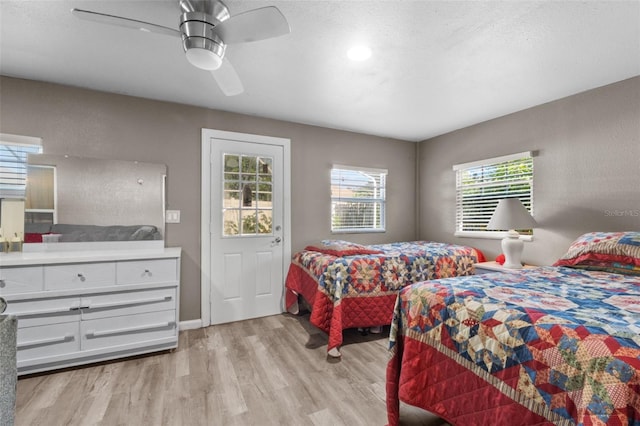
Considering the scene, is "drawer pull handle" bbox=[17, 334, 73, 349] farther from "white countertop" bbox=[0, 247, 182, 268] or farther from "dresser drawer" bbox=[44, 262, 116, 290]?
"white countertop" bbox=[0, 247, 182, 268]

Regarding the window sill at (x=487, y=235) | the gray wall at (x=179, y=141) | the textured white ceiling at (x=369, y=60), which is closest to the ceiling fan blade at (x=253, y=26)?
the textured white ceiling at (x=369, y=60)

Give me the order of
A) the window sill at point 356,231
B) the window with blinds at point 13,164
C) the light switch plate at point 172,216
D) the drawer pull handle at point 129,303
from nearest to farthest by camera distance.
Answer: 1. the drawer pull handle at point 129,303
2. the window with blinds at point 13,164
3. the light switch plate at point 172,216
4. the window sill at point 356,231

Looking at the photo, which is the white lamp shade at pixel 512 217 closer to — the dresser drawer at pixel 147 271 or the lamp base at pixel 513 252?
the lamp base at pixel 513 252

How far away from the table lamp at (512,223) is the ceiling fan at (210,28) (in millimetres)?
2627

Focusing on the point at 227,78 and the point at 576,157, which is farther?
the point at 576,157

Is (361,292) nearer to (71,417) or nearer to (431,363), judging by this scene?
(431,363)

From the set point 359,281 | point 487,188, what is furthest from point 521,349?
point 487,188

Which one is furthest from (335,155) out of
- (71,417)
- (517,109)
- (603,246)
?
(71,417)

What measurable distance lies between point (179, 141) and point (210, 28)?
5.74ft

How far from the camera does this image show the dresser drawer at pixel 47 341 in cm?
204

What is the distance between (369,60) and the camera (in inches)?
86.4

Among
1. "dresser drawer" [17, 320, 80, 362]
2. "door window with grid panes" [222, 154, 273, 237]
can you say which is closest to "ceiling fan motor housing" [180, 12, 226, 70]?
"door window with grid panes" [222, 154, 273, 237]

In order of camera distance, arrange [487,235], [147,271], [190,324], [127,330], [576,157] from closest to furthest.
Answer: [127,330], [147,271], [576,157], [190,324], [487,235]

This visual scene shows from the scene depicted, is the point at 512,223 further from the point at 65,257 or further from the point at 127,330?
the point at 65,257
